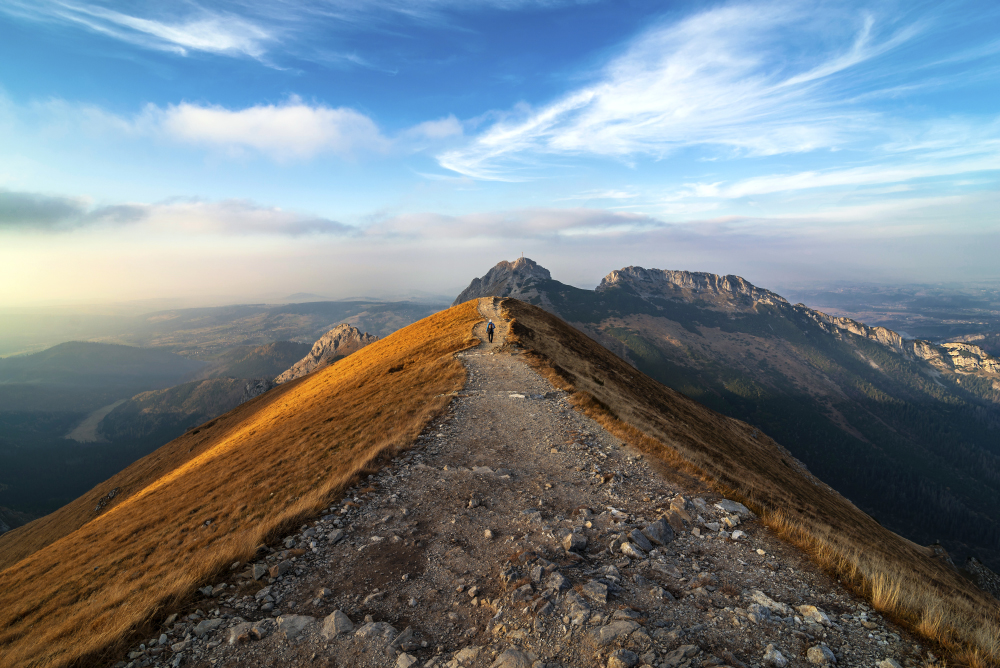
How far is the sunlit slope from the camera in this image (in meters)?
9.46

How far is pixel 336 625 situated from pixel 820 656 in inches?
384

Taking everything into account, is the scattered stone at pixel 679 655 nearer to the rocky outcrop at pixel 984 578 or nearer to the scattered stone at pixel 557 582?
the scattered stone at pixel 557 582

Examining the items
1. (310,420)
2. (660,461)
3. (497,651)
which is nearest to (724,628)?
(497,651)

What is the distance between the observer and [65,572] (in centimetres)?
1705

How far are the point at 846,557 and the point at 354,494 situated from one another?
15.1 m

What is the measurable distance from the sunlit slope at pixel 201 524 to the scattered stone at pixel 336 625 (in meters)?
3.72

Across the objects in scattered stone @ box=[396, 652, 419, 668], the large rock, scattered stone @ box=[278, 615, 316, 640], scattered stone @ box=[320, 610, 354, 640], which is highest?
the large rock

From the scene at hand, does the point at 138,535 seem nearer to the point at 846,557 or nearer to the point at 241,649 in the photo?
the point at 241,649

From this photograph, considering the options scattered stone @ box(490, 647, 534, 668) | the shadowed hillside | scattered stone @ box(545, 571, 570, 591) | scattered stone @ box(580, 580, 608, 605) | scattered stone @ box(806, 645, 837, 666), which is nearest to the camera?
scattered stone @ box(806, 645, 837, 666)

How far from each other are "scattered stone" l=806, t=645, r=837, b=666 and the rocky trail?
0.10ft

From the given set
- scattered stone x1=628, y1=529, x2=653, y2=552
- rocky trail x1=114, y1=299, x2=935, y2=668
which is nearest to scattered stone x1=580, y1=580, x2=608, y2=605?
rocky trail x1=114, y1=299, x2=935, y2=668

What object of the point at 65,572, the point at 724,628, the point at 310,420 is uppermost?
the point at 724,628

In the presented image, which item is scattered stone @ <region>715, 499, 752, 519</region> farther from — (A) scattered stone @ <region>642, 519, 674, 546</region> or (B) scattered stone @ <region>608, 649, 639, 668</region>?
(B) scattered stone @ <region>608, 649, 639, 668</region>

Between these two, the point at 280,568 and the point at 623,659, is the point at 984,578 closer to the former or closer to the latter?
the point at 623,659
